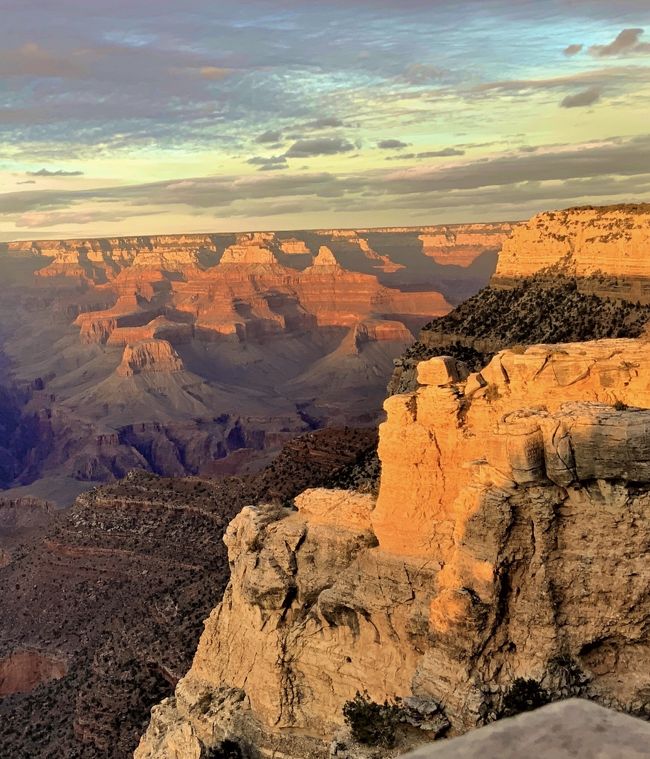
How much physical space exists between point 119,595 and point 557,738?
45.9m

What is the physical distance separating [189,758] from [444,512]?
320 inches

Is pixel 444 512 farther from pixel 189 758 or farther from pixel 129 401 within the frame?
pixel 129 401

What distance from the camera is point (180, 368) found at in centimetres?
16900

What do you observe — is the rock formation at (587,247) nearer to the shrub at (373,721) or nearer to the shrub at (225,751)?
the shrub at (225,751)

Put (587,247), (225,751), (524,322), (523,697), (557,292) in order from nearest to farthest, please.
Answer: (523,697) → (225,751) → (524,322) → (557,292) → (587,247)

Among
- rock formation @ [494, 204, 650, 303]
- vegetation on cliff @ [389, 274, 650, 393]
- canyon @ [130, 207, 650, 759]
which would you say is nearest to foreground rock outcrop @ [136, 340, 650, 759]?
canyon @ [130, 207, 650, 759]

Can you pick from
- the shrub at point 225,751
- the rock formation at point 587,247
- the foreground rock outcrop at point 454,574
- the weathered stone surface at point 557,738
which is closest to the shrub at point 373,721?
the foreground rock outcrop at point 454,574

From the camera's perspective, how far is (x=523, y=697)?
14.6 metres

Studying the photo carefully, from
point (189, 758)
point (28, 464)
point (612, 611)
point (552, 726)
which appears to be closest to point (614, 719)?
point (552, 726)

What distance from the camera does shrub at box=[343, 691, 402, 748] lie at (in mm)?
15734

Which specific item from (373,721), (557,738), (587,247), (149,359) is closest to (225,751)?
(373,721)

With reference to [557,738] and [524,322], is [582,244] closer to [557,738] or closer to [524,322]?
[524,322]

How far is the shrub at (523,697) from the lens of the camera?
14.4 m

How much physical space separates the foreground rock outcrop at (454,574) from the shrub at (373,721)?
0.29m
